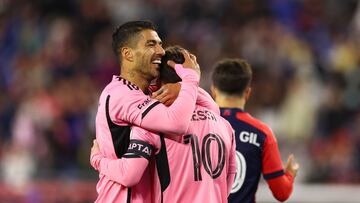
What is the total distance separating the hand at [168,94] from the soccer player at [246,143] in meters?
0.99

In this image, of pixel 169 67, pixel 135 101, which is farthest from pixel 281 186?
pixel 135 101

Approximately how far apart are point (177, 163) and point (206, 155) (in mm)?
174

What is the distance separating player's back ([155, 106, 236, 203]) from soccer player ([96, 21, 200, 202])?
0.46 ft

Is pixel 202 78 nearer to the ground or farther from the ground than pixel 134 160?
farther from the ground

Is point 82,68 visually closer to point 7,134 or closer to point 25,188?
point 7,134

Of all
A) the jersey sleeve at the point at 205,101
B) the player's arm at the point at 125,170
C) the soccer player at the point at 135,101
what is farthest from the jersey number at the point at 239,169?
the player's arm at the point at 125,170

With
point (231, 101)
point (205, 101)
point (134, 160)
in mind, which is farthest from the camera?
point (231, 101)

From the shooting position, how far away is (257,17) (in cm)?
1340

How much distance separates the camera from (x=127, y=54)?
16.9ft

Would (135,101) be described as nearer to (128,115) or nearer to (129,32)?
(128,115)

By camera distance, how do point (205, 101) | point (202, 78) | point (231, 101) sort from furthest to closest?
point (202, 78), point (231, 101), point (205, 101)

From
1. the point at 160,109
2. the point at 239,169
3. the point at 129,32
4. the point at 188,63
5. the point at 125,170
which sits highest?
the point at 129,32

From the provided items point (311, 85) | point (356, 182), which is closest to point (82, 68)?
point (311, 85)

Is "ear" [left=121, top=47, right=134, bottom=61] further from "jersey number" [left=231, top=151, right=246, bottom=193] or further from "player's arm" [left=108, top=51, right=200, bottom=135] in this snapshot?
"jersey number" [left=231, top=151, right=246, bottom=193]
